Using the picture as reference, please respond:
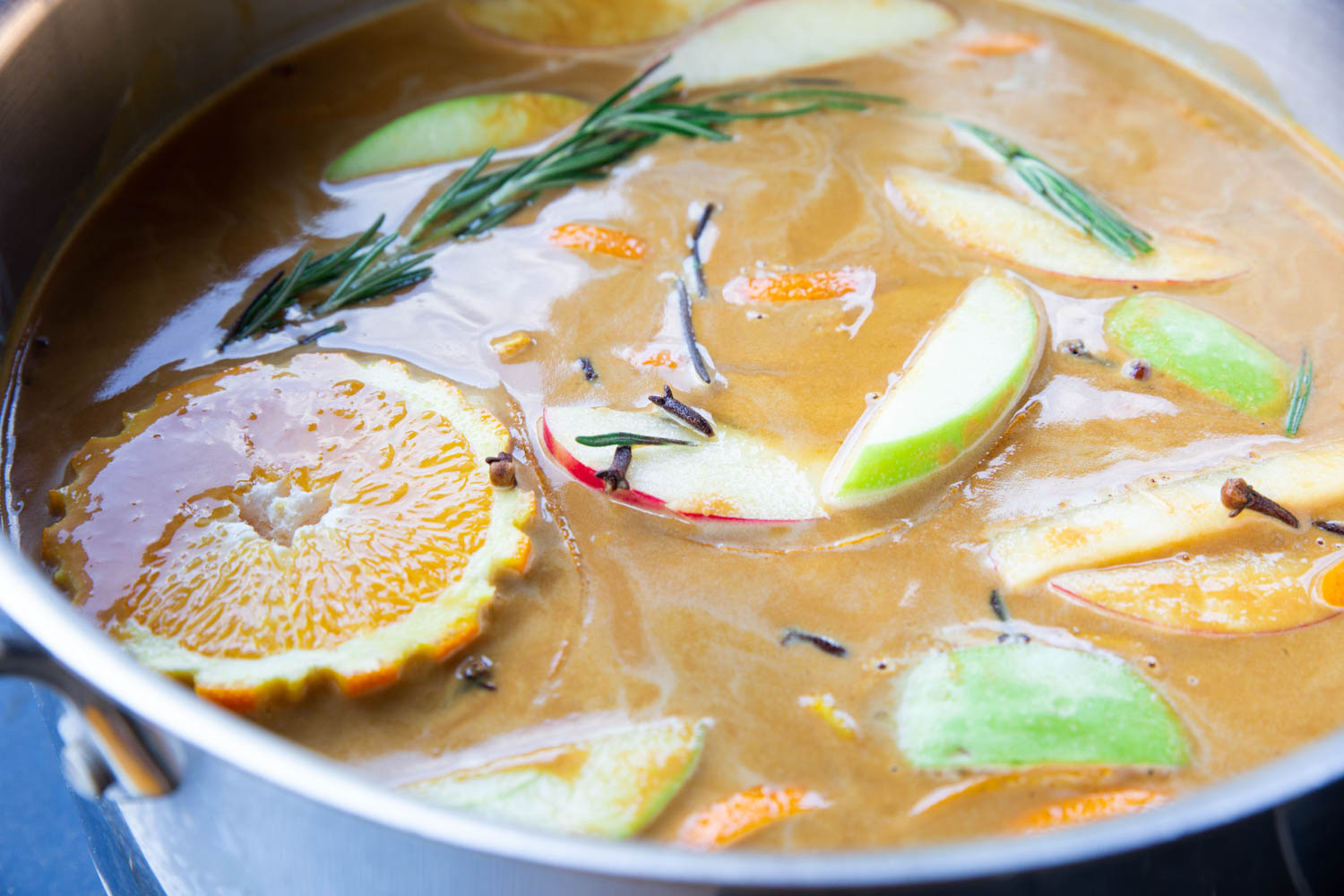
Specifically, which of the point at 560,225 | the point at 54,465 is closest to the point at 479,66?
the point at 560,225

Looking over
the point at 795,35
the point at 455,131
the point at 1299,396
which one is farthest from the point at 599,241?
the point at 1299,396

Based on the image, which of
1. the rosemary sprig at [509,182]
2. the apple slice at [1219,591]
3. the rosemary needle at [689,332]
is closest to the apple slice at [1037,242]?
the rosemary sprig at [509,182]

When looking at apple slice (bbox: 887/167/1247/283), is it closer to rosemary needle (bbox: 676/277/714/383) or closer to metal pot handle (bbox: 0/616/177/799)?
rosemary needle (bbox: 676/277/714/383)

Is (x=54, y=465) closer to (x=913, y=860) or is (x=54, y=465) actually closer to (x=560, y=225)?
(x=560, y=225)

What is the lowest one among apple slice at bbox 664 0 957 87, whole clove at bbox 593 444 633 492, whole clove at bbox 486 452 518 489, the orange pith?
the orange pith

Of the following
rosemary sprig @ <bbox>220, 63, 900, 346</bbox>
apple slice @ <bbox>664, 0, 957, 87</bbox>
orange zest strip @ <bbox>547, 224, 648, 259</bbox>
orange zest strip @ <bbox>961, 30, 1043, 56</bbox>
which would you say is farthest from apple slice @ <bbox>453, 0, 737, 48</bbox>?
orange zest strip @ <bbox>547, 224, 648, 259</bbox>

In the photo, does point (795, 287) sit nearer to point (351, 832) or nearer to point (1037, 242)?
point (1037, 242)

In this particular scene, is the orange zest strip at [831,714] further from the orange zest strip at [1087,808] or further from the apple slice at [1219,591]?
the apple slice at [1219,591]
